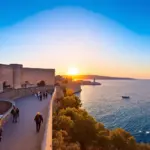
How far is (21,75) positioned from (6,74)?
4.90 m

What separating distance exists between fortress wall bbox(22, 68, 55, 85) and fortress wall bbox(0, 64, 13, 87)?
434 centimetres

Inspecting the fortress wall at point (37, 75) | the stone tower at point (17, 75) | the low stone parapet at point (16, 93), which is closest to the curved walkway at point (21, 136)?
the low stone parapet at point (16, 93)

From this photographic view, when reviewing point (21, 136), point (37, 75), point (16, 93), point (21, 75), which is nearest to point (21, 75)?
point (21, 75)

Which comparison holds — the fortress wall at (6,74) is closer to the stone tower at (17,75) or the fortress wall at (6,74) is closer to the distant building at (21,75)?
the distant building at (21,75)

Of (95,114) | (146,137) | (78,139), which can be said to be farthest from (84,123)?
(95,114)

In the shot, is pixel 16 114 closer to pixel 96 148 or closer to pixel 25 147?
pixel 25 147

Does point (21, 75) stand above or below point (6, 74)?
below

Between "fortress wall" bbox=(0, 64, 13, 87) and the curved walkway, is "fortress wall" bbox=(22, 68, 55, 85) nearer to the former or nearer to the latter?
"fortress wall" bbox=(0, 64, 13, 87)

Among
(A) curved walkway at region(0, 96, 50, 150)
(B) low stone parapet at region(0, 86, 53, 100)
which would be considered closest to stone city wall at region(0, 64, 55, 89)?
(B) low stone parapet at region(0, 86, 53, 100)

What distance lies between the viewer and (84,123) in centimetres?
1739

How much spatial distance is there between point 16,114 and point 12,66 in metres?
21.7

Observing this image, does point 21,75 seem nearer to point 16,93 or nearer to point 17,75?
point 17,75

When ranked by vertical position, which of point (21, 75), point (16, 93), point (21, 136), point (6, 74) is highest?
point (6, 74)

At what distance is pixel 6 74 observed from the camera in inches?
1205
